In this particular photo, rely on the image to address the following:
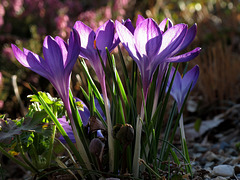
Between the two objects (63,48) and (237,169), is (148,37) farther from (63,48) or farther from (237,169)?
(237,169)

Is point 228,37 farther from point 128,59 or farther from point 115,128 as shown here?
point 115,128

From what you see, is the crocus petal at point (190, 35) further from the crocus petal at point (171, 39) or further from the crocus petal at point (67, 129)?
the crocus petal at point (67, 129)

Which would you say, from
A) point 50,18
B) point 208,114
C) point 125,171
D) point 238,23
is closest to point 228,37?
point 238,23

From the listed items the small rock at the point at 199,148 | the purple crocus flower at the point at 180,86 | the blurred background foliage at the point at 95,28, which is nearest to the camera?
the purple crocus flower at the point at 180,86

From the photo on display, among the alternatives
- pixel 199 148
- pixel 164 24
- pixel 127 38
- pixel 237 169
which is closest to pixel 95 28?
pixel 199 148

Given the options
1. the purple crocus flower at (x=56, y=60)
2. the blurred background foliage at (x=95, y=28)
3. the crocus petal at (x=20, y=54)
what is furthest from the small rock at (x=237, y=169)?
the blurred background foliage at (x=95, y=28)

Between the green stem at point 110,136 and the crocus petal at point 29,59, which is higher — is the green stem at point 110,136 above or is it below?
below

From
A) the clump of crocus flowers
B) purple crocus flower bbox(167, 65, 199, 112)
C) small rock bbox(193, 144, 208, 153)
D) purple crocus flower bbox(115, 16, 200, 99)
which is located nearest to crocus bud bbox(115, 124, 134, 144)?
the clump of crocus flowers

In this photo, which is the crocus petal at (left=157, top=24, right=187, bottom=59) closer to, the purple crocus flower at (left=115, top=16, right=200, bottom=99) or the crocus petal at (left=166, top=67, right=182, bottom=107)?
the purple crocus flower at (left=115, top=16, right=200, bottom=99)
